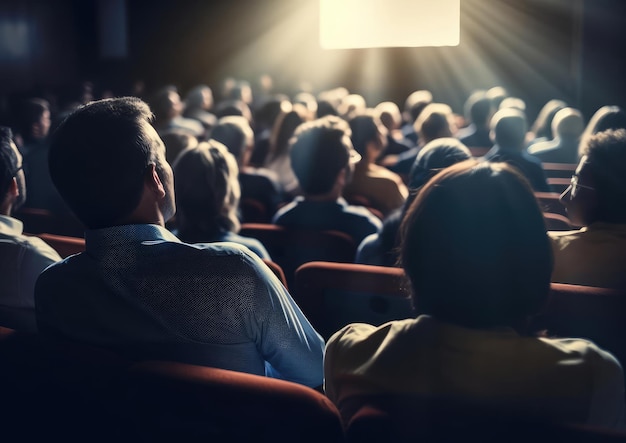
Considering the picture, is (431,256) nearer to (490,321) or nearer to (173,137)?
(490,321)

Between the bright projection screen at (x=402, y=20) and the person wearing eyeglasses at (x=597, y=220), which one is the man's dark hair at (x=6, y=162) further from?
the bright projection screen at (x=402, y=20)

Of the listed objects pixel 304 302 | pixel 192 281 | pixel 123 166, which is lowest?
pixel 304 302

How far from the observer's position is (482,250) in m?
1.16

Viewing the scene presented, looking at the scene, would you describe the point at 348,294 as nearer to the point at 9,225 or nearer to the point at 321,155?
the point at 9,225

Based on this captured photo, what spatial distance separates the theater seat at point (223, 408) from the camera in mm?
987

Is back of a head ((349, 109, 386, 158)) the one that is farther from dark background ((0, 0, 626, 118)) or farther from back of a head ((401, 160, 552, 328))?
dark background ((0, 0, 626, 118))

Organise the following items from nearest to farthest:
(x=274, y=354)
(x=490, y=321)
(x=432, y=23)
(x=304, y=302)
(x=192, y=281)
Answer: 1. (x=490, y=321)
2. (x=192, y=281)
3. (x=274, y=354)
4. (x=304, y=302)
5. (x=432, y=23)

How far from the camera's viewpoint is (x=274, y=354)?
151 cm

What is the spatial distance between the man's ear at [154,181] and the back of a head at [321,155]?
1637mm

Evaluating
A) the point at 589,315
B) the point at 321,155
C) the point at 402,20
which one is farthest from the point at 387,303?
the point at 402,20

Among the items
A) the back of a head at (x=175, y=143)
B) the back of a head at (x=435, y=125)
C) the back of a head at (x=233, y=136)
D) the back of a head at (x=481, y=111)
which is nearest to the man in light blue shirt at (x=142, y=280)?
the back of a head at (x=175, y=143)

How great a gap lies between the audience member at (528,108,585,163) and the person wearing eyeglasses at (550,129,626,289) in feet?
10.5

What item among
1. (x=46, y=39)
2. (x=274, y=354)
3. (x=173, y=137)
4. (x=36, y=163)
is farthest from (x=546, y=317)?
(x=46, y=39)

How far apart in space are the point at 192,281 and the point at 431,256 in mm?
481
